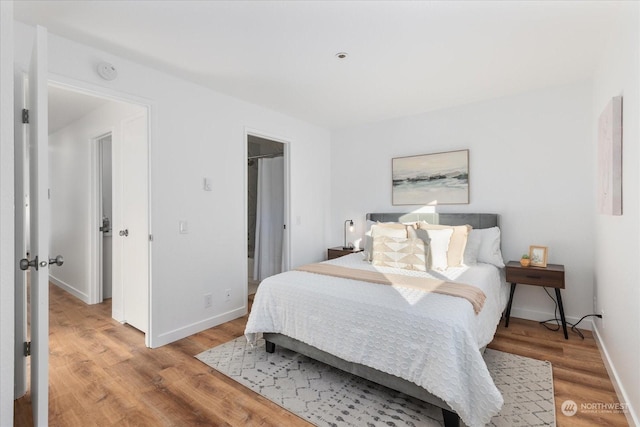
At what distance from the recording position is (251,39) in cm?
226

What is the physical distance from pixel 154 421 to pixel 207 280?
4.87 feet

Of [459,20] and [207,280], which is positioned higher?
[459,20]

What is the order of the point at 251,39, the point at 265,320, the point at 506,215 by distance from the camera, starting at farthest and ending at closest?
the point at 506,215
the point at 265,320
the point at 251,39

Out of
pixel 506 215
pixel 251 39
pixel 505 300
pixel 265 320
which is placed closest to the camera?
pixel 251 39

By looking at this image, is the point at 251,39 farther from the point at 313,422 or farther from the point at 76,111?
the point at 76,111

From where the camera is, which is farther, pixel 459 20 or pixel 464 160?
pixel 464 160

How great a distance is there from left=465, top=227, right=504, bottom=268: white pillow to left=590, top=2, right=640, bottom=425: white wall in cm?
89

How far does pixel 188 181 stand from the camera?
9.89ft

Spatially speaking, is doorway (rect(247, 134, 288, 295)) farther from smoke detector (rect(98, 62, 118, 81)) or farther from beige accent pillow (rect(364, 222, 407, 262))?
smoke detector (rect(98, 62, 118, 81))

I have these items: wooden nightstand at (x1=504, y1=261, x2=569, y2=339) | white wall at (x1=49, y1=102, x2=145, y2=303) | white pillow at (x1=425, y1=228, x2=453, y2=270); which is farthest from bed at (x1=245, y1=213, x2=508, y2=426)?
white wall at (x1=49, y1=102, x2=145, y2=303)

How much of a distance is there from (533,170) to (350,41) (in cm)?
238

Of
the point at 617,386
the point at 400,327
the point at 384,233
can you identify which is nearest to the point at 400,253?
the point at 384,233

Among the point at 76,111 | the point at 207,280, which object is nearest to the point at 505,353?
the point at 207,280

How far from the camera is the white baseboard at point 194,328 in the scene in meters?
2.78
